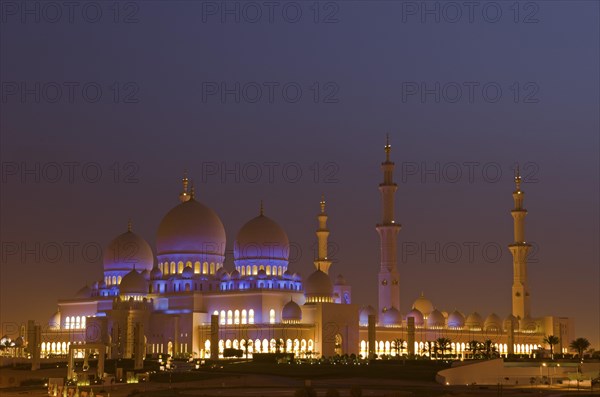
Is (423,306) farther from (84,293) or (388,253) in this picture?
(84,293)

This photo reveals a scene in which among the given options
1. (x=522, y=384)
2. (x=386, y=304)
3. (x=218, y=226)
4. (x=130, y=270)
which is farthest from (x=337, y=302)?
(x=522, y=384)

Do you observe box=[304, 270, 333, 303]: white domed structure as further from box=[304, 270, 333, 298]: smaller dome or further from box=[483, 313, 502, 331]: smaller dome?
box=[483, 313, 502, 331]: smaller dome

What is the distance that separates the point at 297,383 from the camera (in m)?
61.2

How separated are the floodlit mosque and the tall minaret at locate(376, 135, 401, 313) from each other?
0.28ft

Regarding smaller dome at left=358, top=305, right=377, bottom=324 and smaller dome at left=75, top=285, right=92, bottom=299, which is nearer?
smaller dome at left=358, top=305, right=377, bottom=324

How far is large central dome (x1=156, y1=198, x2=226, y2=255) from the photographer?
8819 cm

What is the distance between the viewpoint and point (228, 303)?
8538 cm

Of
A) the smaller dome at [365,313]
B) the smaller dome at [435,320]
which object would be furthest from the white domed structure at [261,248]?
the smaller dome at [435,320]

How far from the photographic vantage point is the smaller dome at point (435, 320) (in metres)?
96.3

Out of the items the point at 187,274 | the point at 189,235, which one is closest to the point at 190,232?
the point at 189,235

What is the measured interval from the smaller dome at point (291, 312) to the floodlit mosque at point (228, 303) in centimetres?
9

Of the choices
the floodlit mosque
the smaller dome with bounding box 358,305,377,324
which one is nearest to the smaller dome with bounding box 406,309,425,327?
the floodlit mosque

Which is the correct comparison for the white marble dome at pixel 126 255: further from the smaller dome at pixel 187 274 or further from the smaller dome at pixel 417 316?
the smaller dome at pixel 417 316

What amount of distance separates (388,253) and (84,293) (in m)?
27.3
